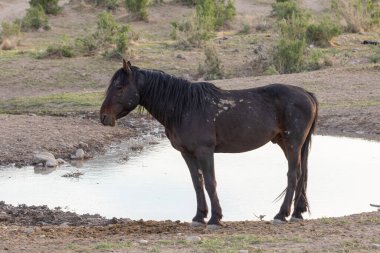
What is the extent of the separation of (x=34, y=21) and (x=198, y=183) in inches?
849

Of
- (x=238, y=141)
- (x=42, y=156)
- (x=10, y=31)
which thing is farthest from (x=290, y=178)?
(x=10, y=31)

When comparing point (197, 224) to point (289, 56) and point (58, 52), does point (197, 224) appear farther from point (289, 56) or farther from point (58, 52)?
point (58, 52)

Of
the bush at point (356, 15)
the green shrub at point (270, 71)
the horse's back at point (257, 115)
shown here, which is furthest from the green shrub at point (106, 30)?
the horse's back at point (257, 115)

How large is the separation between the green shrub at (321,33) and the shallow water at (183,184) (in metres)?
10.8

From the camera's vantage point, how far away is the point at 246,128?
8383 mm

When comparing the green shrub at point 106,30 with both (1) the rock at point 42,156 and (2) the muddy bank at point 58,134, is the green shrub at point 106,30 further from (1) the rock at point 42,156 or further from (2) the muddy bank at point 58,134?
(1) the rock at point 42,156

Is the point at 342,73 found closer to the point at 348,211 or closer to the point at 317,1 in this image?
the point at 348,211

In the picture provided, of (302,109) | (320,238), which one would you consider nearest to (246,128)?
(302,109)

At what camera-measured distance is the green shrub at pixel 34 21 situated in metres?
28.9

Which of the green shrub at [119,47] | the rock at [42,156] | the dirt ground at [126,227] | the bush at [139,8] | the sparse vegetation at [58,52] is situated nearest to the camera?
the dirt ground at [126,227]

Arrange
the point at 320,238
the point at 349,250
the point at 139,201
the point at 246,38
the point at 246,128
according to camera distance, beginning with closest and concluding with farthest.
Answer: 1. the point at 349,250
2. the point at 320,238
3. the point at 246,128
4. the point at 139,201
5. the point at 246,38

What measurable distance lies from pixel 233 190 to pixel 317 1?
25.8 meters

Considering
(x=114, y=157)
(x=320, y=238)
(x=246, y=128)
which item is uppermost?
(x=246, y=128)

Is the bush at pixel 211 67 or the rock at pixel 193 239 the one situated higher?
the rock at pixel 193 239
